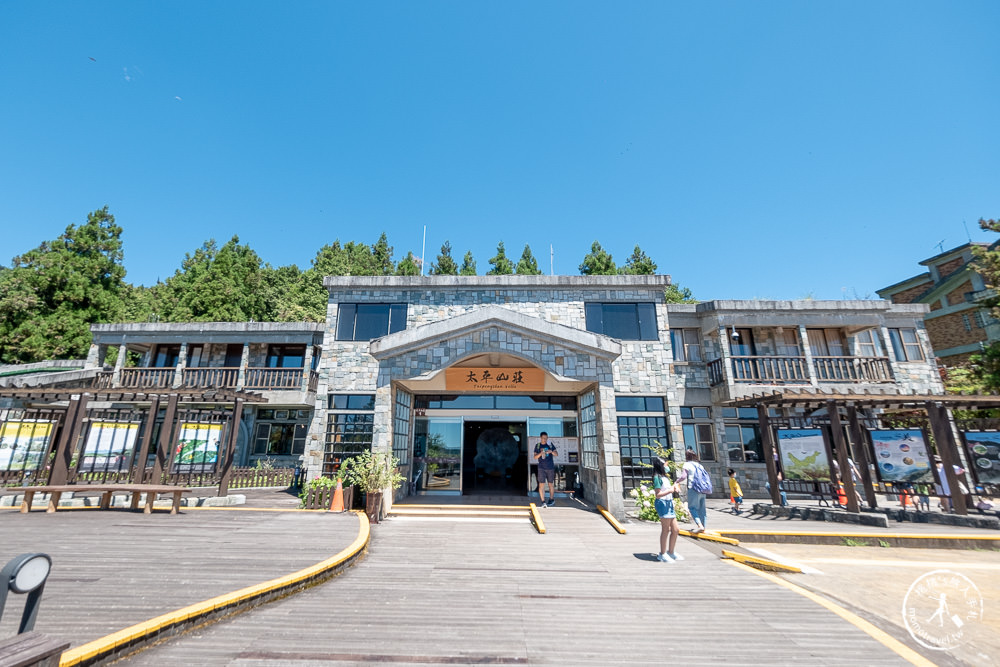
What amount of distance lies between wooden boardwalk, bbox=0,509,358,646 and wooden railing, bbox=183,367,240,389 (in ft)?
36.1

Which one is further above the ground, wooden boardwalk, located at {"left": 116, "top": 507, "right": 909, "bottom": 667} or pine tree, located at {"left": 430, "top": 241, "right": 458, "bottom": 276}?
pine tree, located at {"left": 430, "top": 241, "right": 458, "bottom": 276}

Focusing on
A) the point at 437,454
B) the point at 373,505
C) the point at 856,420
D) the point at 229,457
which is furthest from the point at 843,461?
Result: the point at 229,457

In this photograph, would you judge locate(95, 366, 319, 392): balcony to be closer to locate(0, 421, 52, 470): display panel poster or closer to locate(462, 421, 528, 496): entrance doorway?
locate(0, 421, 52, 470): display panel poster

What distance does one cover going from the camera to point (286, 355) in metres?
21.5

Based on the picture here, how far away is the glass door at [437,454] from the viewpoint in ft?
44.0

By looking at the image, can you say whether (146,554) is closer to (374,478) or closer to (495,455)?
(374,478)

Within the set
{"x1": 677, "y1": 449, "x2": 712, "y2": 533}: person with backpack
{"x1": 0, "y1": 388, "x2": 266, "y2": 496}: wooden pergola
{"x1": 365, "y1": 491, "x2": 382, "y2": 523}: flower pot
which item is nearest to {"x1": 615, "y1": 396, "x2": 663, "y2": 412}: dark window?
{"x1": 677, "y1": 449, "x2": 712, "y2": 533}: person with backpack

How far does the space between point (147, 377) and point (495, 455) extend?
18.5 metres

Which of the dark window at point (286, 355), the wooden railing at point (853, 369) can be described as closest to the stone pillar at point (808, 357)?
the wooden railing at point (853, 369)

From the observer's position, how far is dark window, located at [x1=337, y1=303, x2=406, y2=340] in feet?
46.5

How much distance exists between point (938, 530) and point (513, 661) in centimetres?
1202

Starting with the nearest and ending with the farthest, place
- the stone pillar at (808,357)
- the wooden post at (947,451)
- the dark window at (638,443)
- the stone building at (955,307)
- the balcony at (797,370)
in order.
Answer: the wooden post at (947,451)
the dark window at (638,443)
the stone pillar at (808,357)
the balcony at (797,370)
the stone building at (955,307)

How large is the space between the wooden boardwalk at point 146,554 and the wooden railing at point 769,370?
1529cm
